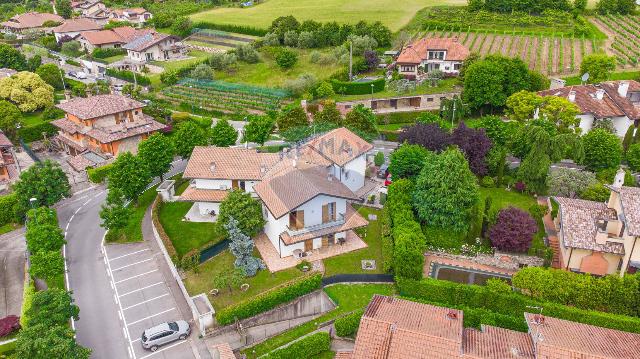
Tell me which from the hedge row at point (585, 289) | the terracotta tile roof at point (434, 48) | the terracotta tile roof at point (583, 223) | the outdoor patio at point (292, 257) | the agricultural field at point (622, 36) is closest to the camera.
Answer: the hedge row at point (585, 289)

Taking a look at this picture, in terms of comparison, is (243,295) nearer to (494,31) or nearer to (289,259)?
(289,259)

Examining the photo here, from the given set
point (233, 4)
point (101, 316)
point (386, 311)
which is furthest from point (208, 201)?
point (233, 4)

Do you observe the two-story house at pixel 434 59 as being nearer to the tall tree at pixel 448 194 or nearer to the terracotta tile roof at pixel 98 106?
the tall tree at pixel 448 194

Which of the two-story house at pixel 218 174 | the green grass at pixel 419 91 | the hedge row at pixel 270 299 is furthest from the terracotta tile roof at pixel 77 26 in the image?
the hedge row at pixel 270 299

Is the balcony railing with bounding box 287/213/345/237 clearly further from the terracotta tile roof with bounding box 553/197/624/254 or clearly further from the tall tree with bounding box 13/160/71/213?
the tall tree with bounding box 13/160/71/213

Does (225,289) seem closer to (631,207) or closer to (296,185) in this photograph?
(296,185)

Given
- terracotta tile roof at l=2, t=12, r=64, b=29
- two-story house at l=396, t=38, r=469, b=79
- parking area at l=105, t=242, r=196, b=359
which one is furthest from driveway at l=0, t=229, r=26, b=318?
terracotta tile roof at l=2, t=12, r=64, b=29

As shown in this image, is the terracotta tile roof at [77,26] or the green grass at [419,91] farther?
the terracotta tile roof at [77,26]
